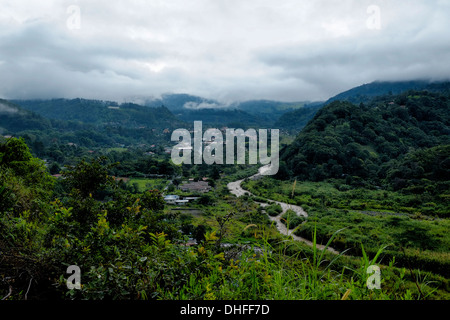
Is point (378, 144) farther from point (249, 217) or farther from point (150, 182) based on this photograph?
point (249, 217)

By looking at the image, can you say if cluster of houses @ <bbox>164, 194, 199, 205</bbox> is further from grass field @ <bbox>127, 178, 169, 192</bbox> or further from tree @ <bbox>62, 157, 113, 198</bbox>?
tree @ <bbox>62, 157, 113, 198</bbox>

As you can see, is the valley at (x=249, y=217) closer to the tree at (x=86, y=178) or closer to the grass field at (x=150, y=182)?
the tree at (x=86, y=178)

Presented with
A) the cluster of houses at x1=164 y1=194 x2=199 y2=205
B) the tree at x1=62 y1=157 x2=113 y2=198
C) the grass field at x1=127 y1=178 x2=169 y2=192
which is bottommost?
the cluster of houses at x1=164 y1=194 x2=199 y2=205

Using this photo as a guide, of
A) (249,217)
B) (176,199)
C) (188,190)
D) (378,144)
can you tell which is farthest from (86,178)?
(378,144)

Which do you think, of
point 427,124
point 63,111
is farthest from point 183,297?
point 63,111

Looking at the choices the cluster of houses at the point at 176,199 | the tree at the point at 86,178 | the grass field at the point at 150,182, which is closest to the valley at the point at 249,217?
the tree at the point at 86,178

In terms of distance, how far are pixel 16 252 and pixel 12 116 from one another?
520ft

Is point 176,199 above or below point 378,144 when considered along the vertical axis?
below

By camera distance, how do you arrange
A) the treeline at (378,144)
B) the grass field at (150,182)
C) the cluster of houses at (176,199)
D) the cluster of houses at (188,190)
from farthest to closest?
the grass field at (150,182), the treeline at (378,144), the cluster of houses at (188,190), the cluster of houses at (176,199)

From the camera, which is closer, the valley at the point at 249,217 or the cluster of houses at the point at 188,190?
the valley at the point at 249,217

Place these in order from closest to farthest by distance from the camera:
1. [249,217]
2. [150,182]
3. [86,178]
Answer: [249,217]
[86,178]
[150,182]

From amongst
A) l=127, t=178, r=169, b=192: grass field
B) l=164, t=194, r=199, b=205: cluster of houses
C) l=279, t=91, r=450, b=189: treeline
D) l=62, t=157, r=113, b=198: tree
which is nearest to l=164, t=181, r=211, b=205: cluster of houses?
l=164, t=194, r=199, b=205: cluster of houses
